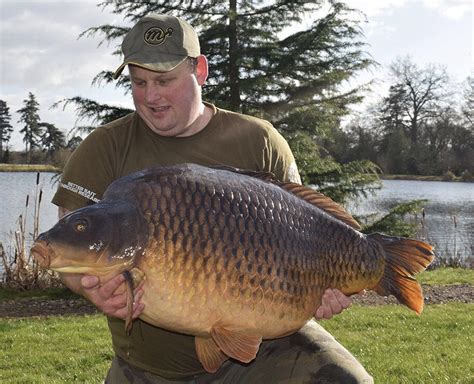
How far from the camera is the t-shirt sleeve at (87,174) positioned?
117 inches

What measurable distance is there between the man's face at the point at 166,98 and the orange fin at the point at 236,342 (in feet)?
3.78

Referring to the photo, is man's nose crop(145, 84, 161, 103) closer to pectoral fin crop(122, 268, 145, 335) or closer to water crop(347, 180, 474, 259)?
pectoral fin crop(122, 268, 145, 335)

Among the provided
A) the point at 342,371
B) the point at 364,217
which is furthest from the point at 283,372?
the point at 364,217

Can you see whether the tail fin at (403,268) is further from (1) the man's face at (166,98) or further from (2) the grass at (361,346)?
(2) the grass at (361,346)

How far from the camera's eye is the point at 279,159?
3.22 m

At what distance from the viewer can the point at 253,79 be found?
11570 millimetres

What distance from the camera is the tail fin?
2646 millimetres

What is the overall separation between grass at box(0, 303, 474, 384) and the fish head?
3.75 m

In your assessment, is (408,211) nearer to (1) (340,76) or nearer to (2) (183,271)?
(1) (340,76)

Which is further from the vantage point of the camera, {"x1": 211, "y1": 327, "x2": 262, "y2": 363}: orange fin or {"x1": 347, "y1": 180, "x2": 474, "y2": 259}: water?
{"x1": 347, "y1": 180, "x2": 474, "y2": 259}: water

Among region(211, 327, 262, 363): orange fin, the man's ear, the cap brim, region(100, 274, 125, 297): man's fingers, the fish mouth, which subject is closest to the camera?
the fish mouth

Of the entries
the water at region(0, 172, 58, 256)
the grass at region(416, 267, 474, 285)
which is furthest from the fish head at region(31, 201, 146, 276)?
the water at region(0, 172, 58, 256)

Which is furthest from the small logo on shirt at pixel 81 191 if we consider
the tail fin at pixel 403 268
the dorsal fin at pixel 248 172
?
the tail fin at pixel 403 268

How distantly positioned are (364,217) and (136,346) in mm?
10575
